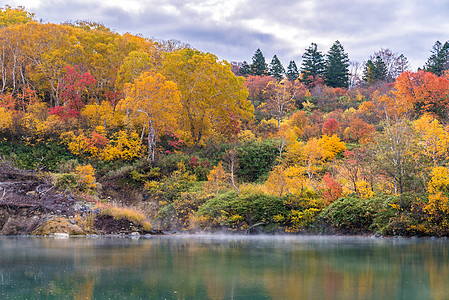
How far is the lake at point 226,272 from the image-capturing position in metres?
6.66

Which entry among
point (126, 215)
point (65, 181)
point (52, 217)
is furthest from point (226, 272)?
point (65, 181)

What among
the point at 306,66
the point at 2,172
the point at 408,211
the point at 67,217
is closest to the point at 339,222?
the point at 408,211

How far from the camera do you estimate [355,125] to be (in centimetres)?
3238

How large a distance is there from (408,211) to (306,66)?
46172 mm

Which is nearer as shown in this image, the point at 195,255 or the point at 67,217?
the point at 195,255

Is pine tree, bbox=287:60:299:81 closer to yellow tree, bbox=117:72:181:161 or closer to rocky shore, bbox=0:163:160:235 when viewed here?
yellow tree, bbox=117:72:181:161

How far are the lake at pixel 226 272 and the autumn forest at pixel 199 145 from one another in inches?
165

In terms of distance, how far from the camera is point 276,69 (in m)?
59.1

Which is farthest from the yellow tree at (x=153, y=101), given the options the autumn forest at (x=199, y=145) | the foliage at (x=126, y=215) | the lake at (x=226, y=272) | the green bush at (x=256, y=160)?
the lake at (x=226, y=272)

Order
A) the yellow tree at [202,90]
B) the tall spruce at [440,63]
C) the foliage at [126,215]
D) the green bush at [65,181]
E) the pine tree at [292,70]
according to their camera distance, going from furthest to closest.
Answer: the pine tree at [292,70]
the tall spruce at [440,63]
the yellow tree at [202,90]
the green bush at [65,181]
the foliage at [126,215]

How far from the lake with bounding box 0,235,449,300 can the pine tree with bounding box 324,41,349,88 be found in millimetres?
46527

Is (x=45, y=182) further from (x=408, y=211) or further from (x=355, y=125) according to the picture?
(x=355, y=125)

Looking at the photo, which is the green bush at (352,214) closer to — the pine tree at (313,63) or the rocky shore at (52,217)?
the rocky shore at (52,217)

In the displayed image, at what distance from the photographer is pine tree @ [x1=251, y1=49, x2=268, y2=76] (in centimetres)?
5756
